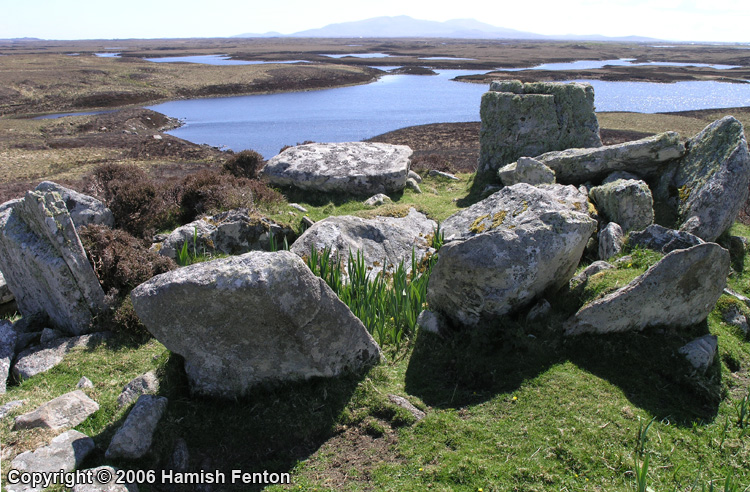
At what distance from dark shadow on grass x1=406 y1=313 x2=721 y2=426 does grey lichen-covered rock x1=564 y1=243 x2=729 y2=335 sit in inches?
6.5

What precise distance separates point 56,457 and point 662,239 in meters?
10.00

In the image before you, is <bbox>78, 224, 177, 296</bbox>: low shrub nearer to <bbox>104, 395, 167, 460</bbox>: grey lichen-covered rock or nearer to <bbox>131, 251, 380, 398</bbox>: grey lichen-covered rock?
<bbox>131, 251, 380, 398</bbox>: grey lichen-covered rock

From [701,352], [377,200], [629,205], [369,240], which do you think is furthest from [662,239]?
[377,200]

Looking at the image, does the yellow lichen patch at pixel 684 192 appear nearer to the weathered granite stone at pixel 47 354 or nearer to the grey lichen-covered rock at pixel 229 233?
the grey lichen-covered rock at pixel 229 233

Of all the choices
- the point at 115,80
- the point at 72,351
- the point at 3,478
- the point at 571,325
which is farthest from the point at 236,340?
the point at 115,80

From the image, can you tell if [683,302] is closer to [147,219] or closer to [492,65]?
[147,219]

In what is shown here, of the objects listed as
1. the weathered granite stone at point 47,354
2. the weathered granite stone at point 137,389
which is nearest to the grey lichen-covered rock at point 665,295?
the weathered granite stone at point 137,389

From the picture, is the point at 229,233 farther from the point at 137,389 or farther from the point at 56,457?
the point at 56,457

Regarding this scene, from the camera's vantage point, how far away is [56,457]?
5.05m

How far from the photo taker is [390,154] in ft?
60.5

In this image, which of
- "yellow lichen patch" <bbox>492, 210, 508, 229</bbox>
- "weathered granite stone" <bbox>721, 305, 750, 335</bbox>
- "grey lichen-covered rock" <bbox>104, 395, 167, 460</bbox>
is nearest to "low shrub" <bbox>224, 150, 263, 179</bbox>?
"yellow lichen patch" <bbox>492, 210, 508, 229</bbox>

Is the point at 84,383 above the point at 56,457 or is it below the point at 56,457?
below

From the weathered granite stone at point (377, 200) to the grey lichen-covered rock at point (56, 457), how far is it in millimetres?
11160

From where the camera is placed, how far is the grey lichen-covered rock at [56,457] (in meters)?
4.87
